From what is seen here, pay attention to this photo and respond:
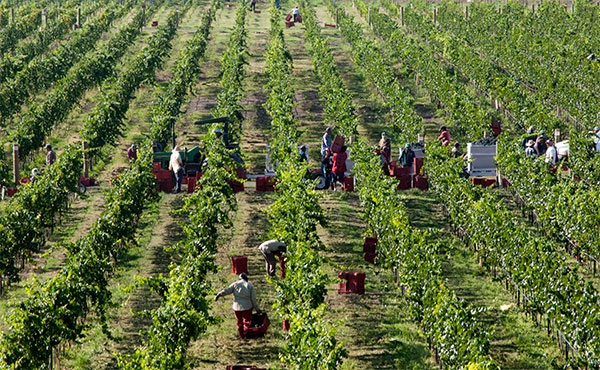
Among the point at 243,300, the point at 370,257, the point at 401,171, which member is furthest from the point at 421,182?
the point at 243,300

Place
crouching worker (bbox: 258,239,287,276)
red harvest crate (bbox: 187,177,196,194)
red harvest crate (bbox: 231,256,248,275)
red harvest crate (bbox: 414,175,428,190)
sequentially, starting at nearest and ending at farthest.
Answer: crouching worker (bbox: 258,239,287,276), red harvest crate (bbox: 231,256,248,275), red harvest crate (bbox: 187,177,196,194), red harvest crate (bbox: 414,175,428,190)

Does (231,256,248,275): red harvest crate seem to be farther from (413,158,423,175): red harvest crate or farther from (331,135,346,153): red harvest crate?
(413,158,423,175): red harvest crate

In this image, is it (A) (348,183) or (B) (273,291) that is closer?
(B) (273,291)

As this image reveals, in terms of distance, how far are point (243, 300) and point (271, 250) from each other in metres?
2.76

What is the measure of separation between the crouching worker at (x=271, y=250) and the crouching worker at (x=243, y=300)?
7.97 feet

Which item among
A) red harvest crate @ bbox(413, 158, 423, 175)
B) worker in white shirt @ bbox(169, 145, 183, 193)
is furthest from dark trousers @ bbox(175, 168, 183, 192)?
red harvest crate @ bbox(413, 158, 423, 175)

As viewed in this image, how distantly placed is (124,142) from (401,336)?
707 inches

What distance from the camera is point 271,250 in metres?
19.7

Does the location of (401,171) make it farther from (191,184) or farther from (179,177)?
(179,177)

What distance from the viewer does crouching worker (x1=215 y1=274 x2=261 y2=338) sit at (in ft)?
55.6

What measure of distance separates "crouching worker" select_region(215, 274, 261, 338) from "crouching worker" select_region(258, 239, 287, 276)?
7.97ft

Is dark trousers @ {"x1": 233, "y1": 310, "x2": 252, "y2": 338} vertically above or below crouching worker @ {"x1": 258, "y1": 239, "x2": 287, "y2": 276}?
below

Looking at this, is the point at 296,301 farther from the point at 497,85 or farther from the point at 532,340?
the point at 497,85

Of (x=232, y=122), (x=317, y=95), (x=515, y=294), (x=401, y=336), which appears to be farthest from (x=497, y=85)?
(x=401, y=336)
